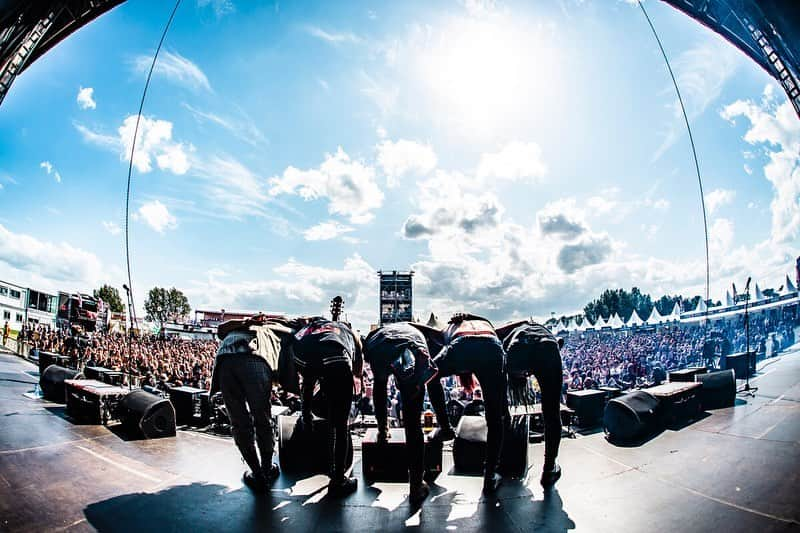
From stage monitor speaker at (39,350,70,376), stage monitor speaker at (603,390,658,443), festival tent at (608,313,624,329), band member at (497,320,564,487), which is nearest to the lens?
band member at (497,320,564,487)

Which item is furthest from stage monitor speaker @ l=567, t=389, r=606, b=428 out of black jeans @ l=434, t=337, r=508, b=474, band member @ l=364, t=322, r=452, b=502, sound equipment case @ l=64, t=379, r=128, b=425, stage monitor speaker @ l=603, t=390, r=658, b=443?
sound equipment case @ l=64, t=379, r=128, b=425

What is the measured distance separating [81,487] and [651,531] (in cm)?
561

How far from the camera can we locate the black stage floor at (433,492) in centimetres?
305

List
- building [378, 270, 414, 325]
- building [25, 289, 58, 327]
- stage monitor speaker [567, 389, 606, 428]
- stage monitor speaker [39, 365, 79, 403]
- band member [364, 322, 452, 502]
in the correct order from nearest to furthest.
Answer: band member [364, 322, 452, 502], stage monitor speaker [567, 389, 606, 428], stage monitor speaker [39, 365, 79, 403], building [25, 289, 58, 327], building [378, 270, 414, 325]

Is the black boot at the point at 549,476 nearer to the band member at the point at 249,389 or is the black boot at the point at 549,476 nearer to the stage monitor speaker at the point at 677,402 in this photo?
the stage monitor speaker at the point at 677,402

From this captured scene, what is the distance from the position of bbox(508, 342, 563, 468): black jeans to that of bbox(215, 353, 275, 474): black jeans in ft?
10.7

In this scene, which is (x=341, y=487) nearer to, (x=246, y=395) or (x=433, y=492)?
(x=433, y=492)

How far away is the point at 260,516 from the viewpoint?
3.39 meters

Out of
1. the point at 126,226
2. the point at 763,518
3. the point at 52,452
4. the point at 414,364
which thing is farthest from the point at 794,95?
the point at 126,226

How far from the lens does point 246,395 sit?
3979 mm

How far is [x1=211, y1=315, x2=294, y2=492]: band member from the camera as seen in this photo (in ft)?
13.0

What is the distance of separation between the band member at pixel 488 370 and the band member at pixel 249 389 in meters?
2.26

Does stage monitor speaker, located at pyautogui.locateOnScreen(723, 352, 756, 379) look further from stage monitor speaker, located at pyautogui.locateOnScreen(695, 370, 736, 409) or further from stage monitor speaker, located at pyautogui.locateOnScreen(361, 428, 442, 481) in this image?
stage monitor speaker, located at pyautogui.locateOnScreen(361, 428, 442, 481)

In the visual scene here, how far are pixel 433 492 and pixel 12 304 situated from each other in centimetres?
4631
